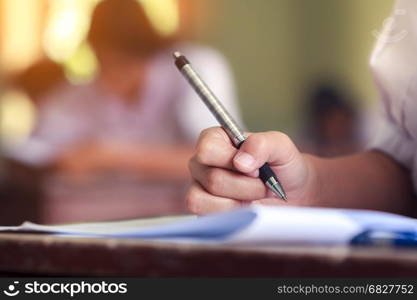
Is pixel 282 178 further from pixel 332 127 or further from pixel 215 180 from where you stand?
pixel 332 127

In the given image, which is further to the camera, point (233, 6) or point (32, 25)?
point (233, 6)

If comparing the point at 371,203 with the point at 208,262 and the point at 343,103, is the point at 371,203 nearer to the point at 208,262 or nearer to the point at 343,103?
the point at 208,262

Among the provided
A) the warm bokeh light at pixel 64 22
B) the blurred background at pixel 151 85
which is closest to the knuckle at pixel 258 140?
the blurred background at pixel 151 85

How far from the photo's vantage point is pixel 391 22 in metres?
0.70

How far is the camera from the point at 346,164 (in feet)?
2.25

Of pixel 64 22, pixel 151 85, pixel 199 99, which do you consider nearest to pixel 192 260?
pixel 199 99

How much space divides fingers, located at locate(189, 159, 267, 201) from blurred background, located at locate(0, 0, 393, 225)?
5.3 inches

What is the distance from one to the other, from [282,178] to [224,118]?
0.22ft

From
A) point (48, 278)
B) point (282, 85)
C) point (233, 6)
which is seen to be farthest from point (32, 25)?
point (48, 278)

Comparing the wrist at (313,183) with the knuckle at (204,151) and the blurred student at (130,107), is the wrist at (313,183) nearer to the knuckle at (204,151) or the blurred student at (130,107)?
the knuckle at (204,151)

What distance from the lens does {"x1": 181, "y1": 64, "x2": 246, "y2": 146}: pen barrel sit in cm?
55

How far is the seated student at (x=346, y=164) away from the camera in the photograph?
0.54 metres

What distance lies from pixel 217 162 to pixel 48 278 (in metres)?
0.23

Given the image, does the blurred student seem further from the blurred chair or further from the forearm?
the forearm
